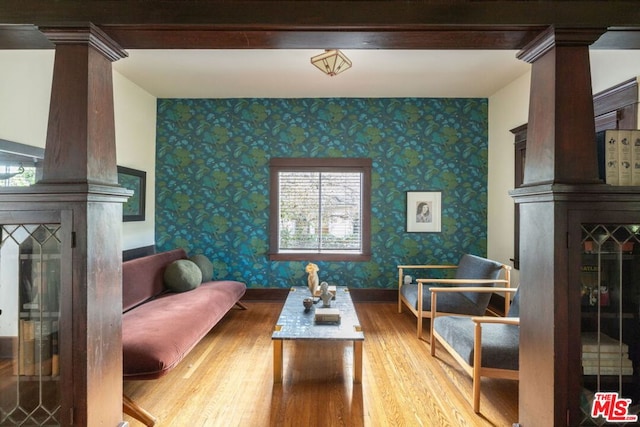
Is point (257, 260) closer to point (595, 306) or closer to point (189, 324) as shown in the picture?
point (189, 324)

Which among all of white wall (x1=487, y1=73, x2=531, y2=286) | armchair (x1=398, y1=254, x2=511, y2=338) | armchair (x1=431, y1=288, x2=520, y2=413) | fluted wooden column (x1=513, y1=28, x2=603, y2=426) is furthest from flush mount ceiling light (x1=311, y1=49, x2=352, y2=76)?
armchair (x1=431, y1=288, x2=520, y2=413)

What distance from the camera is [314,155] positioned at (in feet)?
17.1

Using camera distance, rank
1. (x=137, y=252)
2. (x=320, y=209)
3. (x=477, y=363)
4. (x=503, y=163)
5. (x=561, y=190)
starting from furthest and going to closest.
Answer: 1. (x=320, y=209)
2. (x=503, y=163)
3. (x=137, y=252)
4. (x=477, y=363)
5. (x=561, y=190)

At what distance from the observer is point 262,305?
16.5 feet

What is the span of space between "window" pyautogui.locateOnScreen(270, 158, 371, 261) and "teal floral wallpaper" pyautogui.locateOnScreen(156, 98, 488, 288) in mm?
122

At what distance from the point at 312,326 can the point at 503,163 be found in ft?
11.3

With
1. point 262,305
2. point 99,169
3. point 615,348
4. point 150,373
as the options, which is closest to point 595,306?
point 615,348

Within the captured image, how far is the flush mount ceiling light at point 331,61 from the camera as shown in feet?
10.8

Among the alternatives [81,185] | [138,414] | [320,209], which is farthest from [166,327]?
[320,209]

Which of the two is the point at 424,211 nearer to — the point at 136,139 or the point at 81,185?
the point at 136,139

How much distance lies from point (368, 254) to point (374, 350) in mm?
1920

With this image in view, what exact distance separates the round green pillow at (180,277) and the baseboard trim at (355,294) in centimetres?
114

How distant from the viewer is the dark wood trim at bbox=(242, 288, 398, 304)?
5.23 meters

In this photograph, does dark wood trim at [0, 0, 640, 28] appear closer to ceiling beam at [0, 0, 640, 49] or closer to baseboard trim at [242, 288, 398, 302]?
ceiling beam at [0, 0, 640, 49]
